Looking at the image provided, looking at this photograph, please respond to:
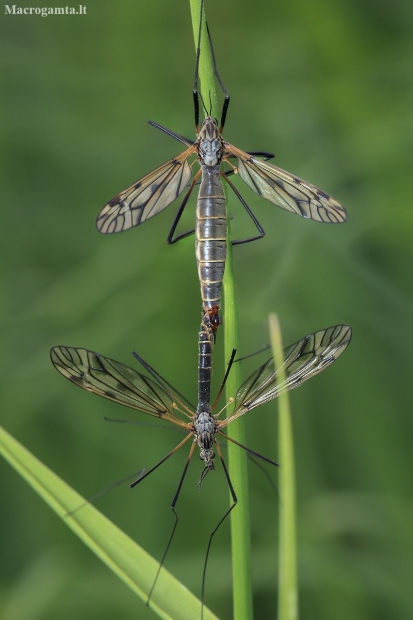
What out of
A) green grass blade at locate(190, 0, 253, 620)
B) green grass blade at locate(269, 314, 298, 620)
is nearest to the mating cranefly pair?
green grass blade at locate(190, 0, 253, 620)

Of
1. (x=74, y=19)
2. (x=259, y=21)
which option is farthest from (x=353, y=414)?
(x=74, y=19)

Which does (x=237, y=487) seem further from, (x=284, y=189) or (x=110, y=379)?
(x=284, y=189)

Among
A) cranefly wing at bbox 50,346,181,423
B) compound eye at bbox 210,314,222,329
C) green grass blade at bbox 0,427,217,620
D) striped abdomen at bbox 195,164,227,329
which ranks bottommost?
green grass blade at bbox 0,427,217,620

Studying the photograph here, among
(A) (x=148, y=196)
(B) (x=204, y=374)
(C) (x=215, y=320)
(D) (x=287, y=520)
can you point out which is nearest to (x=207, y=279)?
(C) (x=215, y=320)

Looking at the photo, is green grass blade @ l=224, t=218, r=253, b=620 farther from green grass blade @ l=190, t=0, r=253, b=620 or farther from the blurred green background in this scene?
the blurred green background

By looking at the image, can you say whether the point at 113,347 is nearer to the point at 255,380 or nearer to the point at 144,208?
the point at 144,208

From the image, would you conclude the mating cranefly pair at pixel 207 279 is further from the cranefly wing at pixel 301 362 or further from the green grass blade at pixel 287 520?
the green grass blade at pixel 287 520
